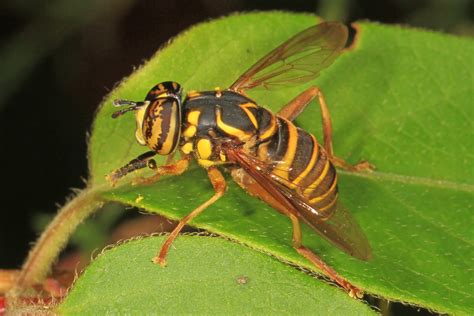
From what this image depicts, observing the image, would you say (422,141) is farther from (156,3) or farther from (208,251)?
(156,3)

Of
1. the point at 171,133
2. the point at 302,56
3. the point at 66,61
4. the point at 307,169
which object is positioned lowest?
the point at 66,61

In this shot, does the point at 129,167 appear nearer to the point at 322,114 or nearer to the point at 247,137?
the point at 247,137

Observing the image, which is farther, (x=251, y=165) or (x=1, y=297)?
(x=251, y=165)

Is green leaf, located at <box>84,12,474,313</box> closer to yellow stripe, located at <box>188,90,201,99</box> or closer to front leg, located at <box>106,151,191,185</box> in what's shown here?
front leg, located at <box>106,151,191,185</box>

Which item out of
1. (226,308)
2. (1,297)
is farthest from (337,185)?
(1,297)

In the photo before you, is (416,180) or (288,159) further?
(416,180)

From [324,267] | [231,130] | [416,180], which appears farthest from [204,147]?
[416,180]
